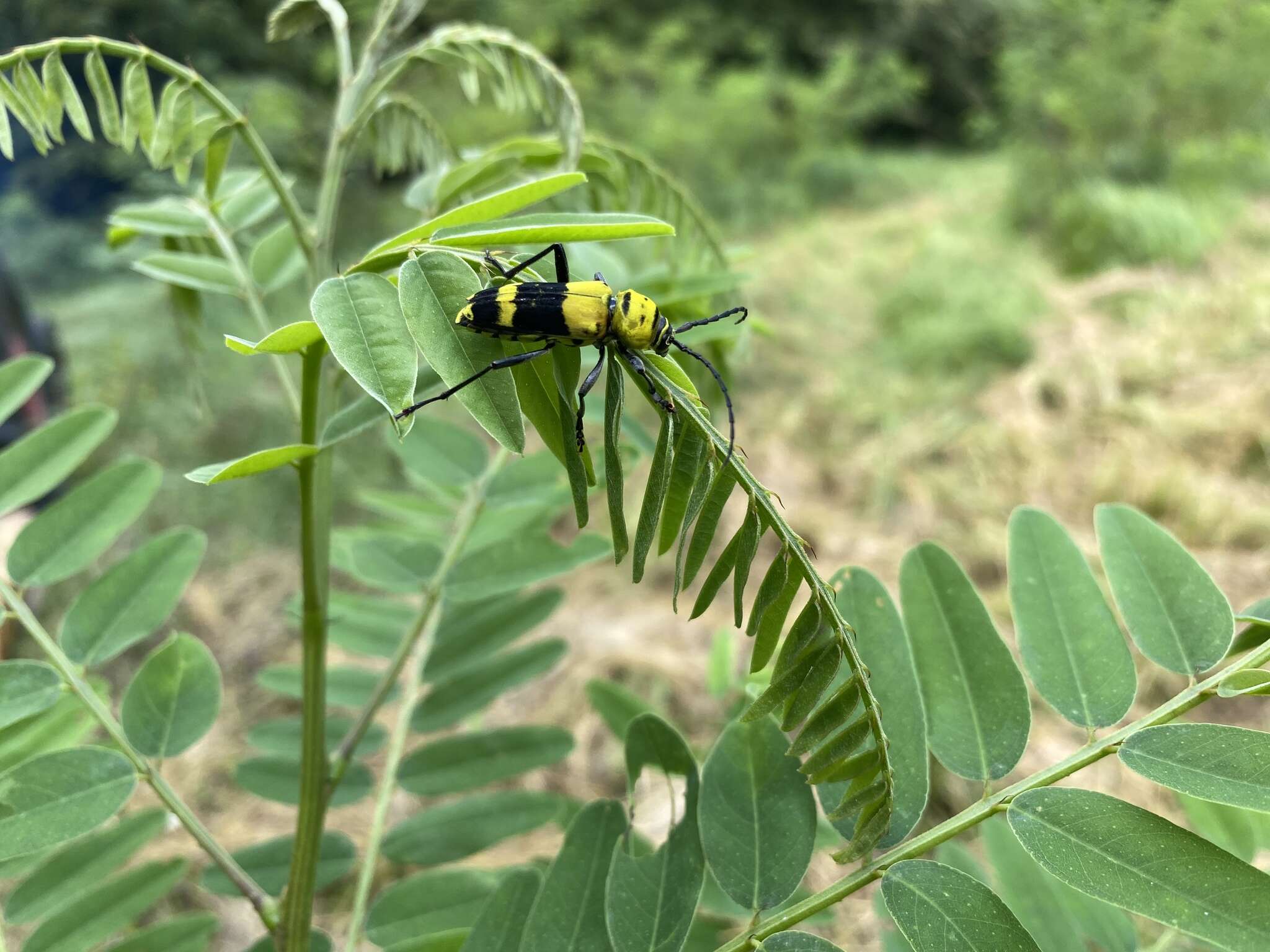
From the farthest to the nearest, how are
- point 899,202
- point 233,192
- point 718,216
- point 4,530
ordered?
point 899,202 → point 718,216 → point 4,530 → point 233,192

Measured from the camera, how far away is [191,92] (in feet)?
2.15

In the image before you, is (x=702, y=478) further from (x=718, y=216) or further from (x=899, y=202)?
(x=899, y=202)

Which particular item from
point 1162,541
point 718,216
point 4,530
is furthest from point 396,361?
point 718,216

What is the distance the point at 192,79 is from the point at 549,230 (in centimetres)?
35

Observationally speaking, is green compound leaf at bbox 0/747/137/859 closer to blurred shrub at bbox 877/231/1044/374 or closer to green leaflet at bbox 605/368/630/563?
green leaflet at bbox 605/368/630/563

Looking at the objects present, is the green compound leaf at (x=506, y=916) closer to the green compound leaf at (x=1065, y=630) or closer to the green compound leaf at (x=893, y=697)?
the green compound leaf at (x=893, y=697)

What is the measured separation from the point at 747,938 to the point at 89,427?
846mm

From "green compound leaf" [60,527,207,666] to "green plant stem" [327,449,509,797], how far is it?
0.21 metres

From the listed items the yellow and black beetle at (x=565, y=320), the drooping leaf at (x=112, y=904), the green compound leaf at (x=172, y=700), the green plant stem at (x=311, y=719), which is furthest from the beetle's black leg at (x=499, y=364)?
the drooping leaf at (x=112, y=904)

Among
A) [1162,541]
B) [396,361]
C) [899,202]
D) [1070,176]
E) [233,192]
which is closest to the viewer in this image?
[396,361]

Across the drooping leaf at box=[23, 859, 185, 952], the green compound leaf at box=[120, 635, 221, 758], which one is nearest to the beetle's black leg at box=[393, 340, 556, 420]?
the green compound leaf at box=[120, 635, 221, 758]

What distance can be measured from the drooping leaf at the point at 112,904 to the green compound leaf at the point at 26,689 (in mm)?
226

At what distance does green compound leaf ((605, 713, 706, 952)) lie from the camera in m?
0.56

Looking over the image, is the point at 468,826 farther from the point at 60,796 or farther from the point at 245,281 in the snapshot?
the point at 245,281
